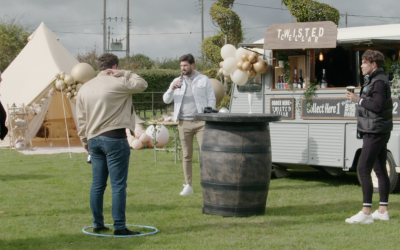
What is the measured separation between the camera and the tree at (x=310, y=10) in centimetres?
1727

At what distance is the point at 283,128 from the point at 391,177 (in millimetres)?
1976

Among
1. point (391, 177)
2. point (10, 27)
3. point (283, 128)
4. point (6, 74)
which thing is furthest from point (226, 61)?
point (10, 27)

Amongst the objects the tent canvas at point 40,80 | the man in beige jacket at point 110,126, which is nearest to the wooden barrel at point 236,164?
the man in beige jacket at point 110,126

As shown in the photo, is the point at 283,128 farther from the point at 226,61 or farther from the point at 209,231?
the point at 209,231

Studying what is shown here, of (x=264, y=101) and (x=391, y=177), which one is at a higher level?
(x=264, y=101)

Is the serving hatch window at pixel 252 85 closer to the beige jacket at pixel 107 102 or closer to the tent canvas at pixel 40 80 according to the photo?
the beige jacket at pixel 107 102

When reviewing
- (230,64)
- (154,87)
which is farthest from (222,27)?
(154,87)

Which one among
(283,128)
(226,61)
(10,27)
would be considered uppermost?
(10,27)

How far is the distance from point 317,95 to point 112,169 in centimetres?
431

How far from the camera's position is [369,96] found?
5.37 meters

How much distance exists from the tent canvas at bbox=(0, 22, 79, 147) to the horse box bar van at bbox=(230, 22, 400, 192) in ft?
26.9

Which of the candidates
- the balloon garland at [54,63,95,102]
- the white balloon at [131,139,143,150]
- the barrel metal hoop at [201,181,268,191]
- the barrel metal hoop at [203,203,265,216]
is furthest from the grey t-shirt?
the white balloon at [131,139,143,150]

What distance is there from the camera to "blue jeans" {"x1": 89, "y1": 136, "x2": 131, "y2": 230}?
4676 mm

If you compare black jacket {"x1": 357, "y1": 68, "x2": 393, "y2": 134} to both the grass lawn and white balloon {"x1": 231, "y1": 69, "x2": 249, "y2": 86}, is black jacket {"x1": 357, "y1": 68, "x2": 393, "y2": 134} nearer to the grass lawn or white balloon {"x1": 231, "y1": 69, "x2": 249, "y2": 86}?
the grass lawn
